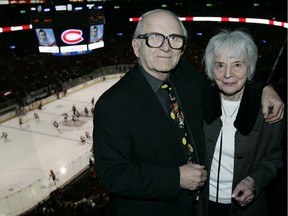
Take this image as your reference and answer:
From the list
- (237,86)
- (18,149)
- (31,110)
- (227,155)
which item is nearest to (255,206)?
(227,155)

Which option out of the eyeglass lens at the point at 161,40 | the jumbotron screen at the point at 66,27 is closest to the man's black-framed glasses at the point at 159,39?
the eyeglass lens at the point at 161,40

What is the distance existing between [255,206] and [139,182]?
1.04 metres

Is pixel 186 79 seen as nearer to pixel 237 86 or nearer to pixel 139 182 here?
pixel 237 86

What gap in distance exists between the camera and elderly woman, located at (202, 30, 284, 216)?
6.29ft

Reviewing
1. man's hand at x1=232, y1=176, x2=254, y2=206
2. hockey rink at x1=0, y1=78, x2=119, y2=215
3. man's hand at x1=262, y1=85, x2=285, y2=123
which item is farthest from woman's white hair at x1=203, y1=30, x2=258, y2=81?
hockey rink at x1=0, y1=78, x2=119, y2=215

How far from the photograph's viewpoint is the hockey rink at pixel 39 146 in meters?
9.30

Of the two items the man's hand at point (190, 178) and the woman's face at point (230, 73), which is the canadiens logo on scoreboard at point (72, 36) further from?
the man's hand at point (190, 178)

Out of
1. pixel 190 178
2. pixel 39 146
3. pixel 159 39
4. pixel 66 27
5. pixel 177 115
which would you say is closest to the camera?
pixel 190 178

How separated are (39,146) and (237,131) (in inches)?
413

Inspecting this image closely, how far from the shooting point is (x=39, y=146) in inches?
447

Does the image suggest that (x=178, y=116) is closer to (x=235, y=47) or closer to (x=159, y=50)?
(x=159, y=50)

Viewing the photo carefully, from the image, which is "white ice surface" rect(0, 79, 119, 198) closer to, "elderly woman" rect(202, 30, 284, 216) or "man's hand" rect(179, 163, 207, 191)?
"elderly woman" rect(202, 30, 284, 216)

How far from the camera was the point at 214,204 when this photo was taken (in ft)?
7.14

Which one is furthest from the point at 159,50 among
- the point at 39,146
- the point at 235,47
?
the point at 39,146
